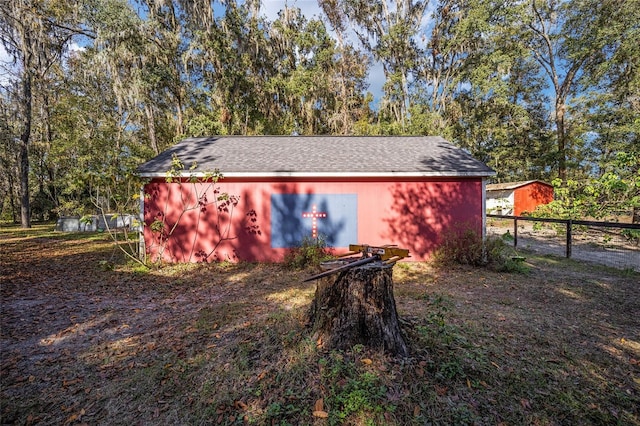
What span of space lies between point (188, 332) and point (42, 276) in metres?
5.46

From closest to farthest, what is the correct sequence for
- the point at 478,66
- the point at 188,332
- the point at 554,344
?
the point at 554,344 → the point at 188,332 → the point at 478,66

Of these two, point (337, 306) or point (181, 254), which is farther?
point (181, 254)

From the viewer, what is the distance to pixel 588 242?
10.4 m

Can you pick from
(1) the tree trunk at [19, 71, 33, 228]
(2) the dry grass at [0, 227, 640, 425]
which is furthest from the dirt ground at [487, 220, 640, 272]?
(1) the tree trunk at [19, 71, 33, 228]

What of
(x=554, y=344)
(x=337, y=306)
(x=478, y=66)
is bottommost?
(x=554, y=344)

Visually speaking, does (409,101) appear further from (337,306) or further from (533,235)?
(337,306)

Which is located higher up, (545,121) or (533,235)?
(545,121)

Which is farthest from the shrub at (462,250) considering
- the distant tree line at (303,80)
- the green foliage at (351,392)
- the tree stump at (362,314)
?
the distant tree line at (303,80)

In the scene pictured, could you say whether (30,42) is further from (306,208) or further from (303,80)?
(306,208)

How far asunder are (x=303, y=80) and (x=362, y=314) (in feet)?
58.8

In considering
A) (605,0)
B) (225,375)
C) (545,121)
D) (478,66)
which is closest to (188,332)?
(225,375)

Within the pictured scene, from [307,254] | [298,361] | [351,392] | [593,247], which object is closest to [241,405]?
[298,361]

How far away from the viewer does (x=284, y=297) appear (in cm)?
509

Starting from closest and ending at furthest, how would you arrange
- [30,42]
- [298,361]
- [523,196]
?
1. [298,361]
2. [30,42]
3. [523,196]
